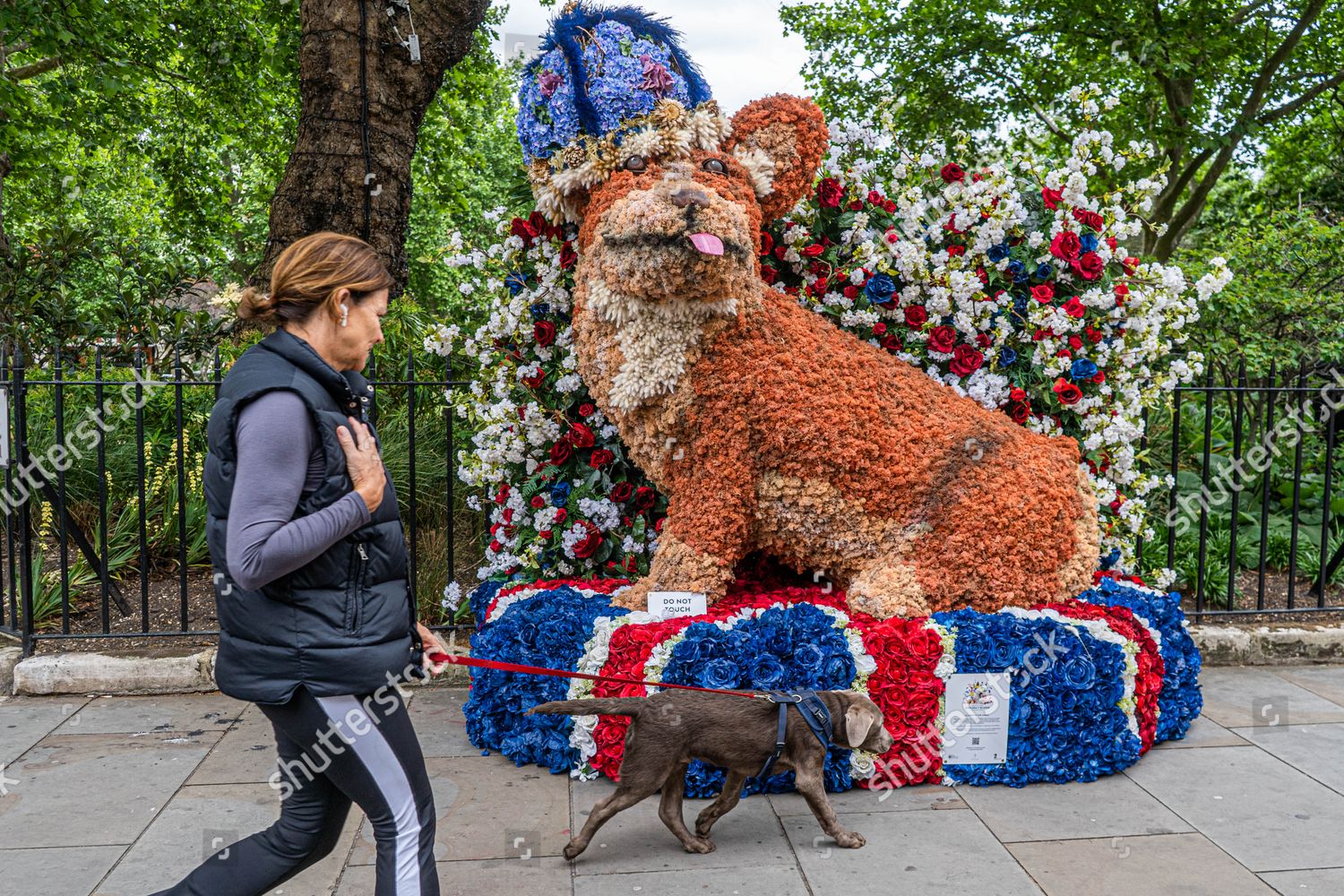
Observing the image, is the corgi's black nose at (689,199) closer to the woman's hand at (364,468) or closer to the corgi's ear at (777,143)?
the corgi's ear at (777,143)

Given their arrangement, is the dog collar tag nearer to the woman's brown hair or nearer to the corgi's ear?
the corgi's ear

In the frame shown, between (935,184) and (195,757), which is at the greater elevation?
(935,184)

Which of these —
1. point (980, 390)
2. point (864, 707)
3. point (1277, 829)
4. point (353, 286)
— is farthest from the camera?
point (980, 390)

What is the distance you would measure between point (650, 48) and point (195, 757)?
3.41 meters

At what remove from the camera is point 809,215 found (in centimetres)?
467

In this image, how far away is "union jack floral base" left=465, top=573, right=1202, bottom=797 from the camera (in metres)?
3.70

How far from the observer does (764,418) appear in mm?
3803

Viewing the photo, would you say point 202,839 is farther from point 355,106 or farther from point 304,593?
point 355,106

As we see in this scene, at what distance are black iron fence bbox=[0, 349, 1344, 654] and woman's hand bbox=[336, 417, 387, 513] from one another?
2.74 meters

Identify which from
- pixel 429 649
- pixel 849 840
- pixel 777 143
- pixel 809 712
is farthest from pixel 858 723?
pixel 777 143

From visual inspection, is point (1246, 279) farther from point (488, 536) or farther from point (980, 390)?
point (488, 536)

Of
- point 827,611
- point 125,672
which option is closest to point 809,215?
point 827,611

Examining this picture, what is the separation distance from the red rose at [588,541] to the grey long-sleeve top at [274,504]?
2.54m

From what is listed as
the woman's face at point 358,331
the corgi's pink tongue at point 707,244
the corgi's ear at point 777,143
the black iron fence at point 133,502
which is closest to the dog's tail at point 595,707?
the woman's face at point 358,331
